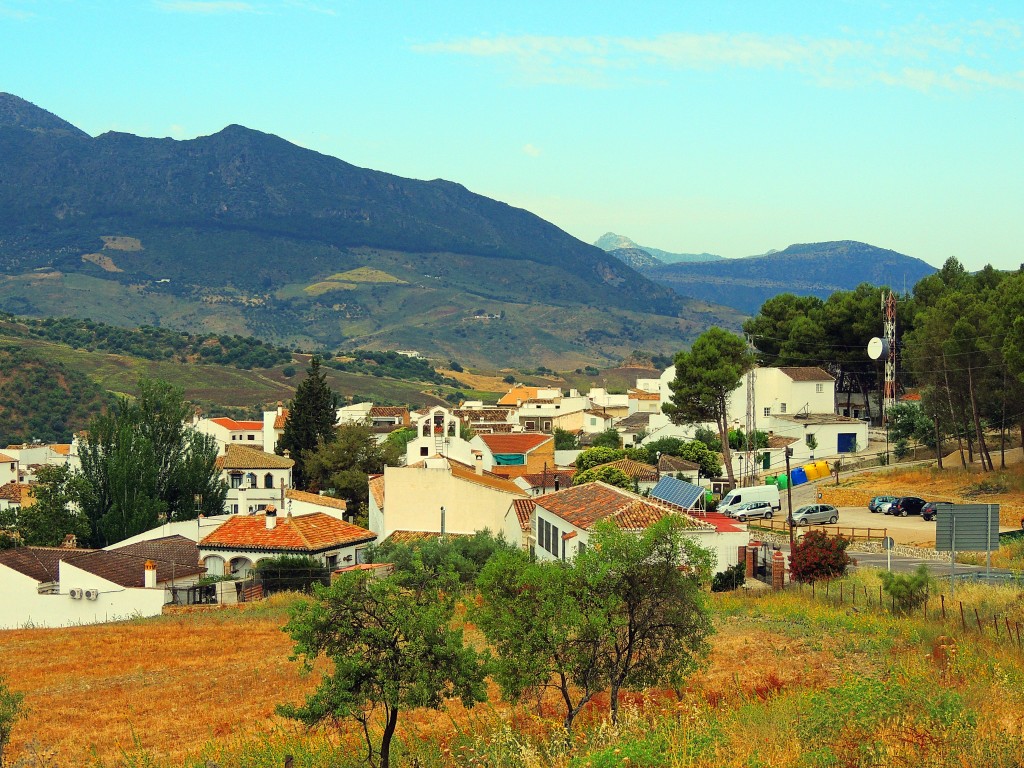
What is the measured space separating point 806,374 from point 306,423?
111ft

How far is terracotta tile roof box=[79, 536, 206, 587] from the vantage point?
40.2m

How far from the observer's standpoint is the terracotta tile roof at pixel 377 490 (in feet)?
169

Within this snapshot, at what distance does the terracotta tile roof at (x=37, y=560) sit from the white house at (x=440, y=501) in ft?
43.4

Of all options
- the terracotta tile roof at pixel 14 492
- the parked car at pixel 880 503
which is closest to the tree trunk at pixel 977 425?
the parked car at pixel 880 503

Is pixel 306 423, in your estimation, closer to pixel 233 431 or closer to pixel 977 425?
pixel 233 431

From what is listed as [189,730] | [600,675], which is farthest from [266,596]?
[600,675]

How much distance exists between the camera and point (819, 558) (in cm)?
2867

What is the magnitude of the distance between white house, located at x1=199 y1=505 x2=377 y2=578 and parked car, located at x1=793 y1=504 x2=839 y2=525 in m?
17.9

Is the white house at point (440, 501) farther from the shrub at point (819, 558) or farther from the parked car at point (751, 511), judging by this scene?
the shrub at point (819, 558)

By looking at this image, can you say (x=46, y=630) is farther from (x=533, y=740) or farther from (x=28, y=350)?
(x=28, y=350)

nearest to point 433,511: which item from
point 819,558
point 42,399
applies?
point 819,558

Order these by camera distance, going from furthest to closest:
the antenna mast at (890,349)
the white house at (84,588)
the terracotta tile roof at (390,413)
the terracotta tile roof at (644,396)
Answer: the terracotta tile roof at (390,413), the terracotta tile roof at (644,396), the antenna mast at (890,349), the white house at (84,588)

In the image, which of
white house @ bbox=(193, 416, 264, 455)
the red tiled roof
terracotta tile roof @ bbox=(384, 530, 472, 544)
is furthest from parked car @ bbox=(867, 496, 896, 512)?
white house @ bbox=(193, 416, 264, 455)

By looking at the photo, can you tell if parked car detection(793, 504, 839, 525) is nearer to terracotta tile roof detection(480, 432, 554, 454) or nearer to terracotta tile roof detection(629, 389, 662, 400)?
terracotta tile roof detection(480, 432, 554, 454)
